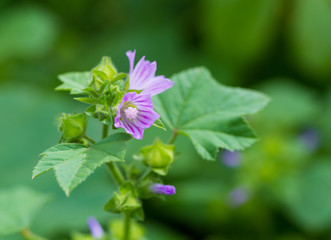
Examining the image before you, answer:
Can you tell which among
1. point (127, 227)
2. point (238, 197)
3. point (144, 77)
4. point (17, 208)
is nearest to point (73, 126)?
point (144, 77)

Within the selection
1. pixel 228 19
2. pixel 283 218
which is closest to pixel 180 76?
pixel 283 218

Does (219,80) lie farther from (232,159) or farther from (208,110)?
(208,110)

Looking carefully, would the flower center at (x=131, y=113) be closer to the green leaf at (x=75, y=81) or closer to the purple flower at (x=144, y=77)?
the purple flower at (x=144, y=77)

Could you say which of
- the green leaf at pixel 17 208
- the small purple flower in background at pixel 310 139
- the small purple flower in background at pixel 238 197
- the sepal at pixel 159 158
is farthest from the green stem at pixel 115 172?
the small purple flower in background at pixel 310 139

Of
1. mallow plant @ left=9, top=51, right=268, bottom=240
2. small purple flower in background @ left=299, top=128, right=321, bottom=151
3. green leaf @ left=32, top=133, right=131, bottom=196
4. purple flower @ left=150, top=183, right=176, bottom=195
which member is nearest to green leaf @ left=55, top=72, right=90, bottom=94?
mallow plant @ left=9, top=51, right=268, bottom=240

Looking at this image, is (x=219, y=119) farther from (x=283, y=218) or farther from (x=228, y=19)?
(x=228, y=19)

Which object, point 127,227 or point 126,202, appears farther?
point 127,227
